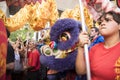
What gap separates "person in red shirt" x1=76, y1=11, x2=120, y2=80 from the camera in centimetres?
183

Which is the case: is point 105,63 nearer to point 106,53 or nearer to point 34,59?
point 106,53

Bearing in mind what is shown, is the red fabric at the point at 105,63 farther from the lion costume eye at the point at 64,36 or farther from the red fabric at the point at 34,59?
the red fabric at the point at 34,59

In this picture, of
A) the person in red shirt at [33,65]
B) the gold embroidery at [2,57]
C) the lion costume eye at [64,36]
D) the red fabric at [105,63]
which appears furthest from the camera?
the person in red shirt at [33,65]

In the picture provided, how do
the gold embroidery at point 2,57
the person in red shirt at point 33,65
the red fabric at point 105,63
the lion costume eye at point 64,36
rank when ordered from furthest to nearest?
the person in red shirt at point 33,65, the lion costume eye at point 64,36, the red fabric at point 105,63, the gold embroidery at point 2,57

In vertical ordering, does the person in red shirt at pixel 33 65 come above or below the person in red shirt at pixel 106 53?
below

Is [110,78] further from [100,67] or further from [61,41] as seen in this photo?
[61,41]

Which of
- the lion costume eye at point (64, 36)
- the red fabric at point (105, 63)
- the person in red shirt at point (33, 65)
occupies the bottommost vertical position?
the person in red shirt at point (33, 65)

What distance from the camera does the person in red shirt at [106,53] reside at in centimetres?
183

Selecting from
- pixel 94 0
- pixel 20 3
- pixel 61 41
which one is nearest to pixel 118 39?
pixel 94 0

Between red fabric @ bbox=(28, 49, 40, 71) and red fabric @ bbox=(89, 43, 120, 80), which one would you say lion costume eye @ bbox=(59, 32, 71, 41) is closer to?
red fabric @ bbox=(89, 43, 120, 80)

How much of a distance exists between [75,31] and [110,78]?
758 millimetres

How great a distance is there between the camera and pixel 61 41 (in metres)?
2.56

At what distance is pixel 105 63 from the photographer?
185 cm

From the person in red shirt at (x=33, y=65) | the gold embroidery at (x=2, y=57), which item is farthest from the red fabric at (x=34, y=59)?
the gold embroidery at (x=2, y=57)
